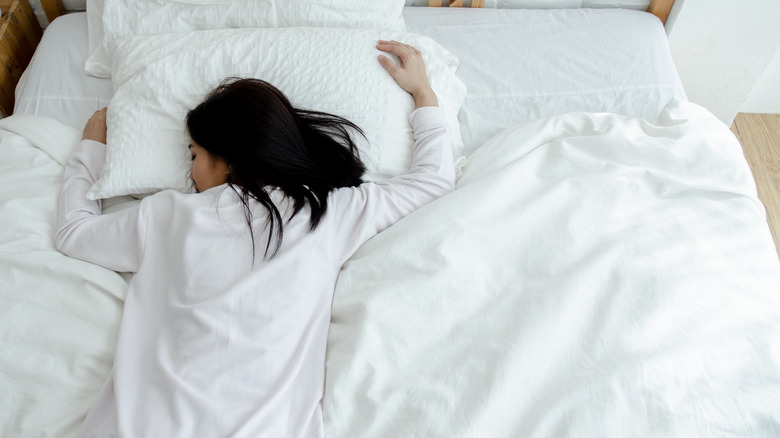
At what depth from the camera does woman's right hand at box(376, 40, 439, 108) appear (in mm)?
1173

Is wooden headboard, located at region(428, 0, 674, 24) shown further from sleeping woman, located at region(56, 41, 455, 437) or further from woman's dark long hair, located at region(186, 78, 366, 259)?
Answer: woman's dark long hair, located at region(186, 78, 366, 259)

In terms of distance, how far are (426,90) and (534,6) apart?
68 centimetres

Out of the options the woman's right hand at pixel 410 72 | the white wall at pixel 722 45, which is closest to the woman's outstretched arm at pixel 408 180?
the woman's right hand at pixel 410 72

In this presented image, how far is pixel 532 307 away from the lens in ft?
2.81

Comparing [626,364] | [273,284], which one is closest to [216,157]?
[273,284]

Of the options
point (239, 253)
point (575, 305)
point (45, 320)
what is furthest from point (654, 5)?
point (45, 320)

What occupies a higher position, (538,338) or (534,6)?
(534,6)

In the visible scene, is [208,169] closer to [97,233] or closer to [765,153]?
[97,233]

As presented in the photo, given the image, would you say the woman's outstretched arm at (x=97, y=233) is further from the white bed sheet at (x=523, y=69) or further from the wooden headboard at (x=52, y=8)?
the wooden headboard at (x=52, y=8)

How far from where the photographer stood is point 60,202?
1060 mm

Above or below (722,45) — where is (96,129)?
below

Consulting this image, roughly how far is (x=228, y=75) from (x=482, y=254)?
67cm

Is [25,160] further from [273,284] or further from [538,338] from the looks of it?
[538,338]

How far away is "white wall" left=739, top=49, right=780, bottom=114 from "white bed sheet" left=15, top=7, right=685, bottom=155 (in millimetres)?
792
